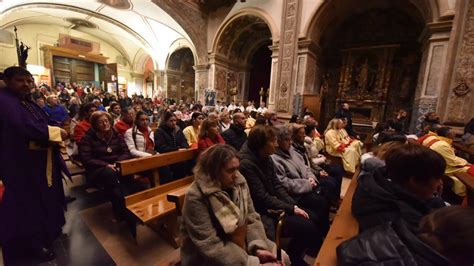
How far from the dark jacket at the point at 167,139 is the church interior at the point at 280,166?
2cm

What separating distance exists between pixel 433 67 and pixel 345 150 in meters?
4.11

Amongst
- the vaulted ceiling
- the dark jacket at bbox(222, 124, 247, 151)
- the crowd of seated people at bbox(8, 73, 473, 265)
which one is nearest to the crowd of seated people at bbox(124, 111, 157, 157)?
the crowd of seated people at bbox(8, 73, 473, 265)

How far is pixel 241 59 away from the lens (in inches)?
473

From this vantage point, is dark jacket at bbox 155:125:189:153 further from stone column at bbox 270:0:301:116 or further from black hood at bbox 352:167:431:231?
stone column at bbox 270:0:301:116

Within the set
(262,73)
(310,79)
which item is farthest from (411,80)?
(262,73)

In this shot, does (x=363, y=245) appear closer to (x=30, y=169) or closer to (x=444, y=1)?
(x=30, y=169)

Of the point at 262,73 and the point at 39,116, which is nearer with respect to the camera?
the point at 39,116

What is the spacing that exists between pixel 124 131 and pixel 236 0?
8814 millimetres

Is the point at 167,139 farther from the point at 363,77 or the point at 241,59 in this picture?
the point at 241,59

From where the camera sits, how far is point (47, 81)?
1379 cm

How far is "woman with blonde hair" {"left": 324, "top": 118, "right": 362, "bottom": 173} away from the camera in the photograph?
→ 4141mm

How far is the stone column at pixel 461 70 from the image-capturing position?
16.9 feet

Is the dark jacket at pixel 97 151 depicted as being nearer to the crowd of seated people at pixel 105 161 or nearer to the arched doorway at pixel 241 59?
the crowd of seated people at pixel 105 161

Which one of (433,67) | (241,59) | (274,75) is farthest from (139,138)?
(241,59)
